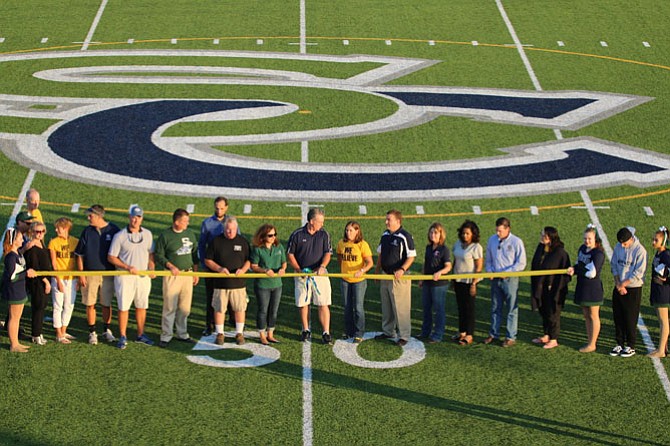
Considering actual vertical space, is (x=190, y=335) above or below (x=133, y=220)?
below

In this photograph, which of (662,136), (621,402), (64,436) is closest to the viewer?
(64,436)

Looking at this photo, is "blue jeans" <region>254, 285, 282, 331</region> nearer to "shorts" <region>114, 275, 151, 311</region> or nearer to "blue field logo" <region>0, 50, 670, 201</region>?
"shorts" <region>114, 275, 151, 311</region>

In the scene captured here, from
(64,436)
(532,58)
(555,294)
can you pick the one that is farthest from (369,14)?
(64,436)

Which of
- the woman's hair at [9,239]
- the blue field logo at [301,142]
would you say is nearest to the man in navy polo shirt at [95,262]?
the woman's hair at [9,239]

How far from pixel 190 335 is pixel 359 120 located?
9.63 meters

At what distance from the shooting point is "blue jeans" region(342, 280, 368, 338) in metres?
14.5

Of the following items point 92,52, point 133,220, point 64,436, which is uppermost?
point 92,52

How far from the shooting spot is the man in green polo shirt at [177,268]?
46.5ft

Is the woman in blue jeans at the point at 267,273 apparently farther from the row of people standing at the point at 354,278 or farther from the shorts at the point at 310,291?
the shorts at the point at 310,291

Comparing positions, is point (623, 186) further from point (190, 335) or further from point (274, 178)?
point (190, 335)

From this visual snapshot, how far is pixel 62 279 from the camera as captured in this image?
46.6ft

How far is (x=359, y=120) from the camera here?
23406mm

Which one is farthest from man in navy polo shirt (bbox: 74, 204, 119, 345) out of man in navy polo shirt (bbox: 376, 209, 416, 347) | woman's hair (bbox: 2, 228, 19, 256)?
man in navy polo shirt (bbox: 376, 209, 416, 347)

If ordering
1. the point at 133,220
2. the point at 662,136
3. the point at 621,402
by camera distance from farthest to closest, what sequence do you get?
the point at 662,136, the point at 133,220, the point at 621,402
